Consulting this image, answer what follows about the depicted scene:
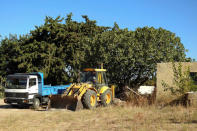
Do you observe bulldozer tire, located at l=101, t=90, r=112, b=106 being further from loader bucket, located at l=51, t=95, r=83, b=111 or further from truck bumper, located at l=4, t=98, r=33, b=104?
truck bumper, located at l=4, t=98, r=33, b=104

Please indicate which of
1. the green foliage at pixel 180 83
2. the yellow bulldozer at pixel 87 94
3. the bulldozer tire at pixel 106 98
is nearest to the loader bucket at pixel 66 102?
the yellow bulldozer at pixel 87 94

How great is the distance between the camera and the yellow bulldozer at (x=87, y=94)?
1482 cm

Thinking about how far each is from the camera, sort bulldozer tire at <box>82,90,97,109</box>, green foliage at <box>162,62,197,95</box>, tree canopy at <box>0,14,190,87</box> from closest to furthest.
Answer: green foliage at <box>162,62,197,95</box>
bulldozer tire at <box>82,90,97,109</box>
tree canopy at <box>0,14,190,87</box>

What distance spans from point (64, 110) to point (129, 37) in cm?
858

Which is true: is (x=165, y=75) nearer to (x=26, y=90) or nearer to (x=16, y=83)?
(x=26, y=90)

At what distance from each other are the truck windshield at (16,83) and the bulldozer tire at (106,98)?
5117mm

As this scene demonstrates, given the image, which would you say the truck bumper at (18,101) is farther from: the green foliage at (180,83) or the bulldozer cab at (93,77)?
the green foliage at (180,83)

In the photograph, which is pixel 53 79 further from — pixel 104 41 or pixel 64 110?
pixel 64 110

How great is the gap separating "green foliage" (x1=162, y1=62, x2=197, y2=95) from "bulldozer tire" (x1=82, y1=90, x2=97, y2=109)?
4.20 metres

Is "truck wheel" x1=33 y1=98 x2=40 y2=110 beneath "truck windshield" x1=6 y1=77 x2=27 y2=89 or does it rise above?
beneath

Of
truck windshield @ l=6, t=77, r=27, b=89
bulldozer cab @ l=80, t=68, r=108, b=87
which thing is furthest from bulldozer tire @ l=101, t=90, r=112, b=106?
truck windshield @ l=6, t=77, r=27, b=89

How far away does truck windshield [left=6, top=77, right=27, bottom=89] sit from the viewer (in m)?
16.8

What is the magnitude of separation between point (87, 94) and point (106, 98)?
2.28 m

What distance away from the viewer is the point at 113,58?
20.1 metres
